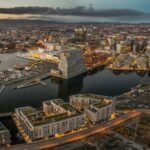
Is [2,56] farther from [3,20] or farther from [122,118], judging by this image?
[3,20]

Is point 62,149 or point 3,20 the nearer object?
point 62,149

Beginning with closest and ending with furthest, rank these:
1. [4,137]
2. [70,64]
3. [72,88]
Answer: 1. [4,137]
2. [72,88]
3. [70,64]

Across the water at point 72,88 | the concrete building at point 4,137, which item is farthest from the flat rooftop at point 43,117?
the water at point 72,88

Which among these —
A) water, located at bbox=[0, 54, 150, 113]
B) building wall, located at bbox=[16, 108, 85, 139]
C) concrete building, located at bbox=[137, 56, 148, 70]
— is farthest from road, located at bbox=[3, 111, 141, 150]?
concrete building, located at bbox=[137, 56, 148, 70]

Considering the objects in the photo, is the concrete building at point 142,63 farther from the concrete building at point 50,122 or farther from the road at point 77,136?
the concrete building at point 50,122

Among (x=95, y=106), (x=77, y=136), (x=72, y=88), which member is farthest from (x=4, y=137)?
(x=72, y=88)

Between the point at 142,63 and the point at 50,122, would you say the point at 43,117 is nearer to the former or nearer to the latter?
the point at 50,122

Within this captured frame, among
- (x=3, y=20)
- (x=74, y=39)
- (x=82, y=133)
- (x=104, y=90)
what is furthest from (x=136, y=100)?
(x=3, y=20)

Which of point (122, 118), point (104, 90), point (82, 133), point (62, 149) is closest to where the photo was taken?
point (62, 149)
